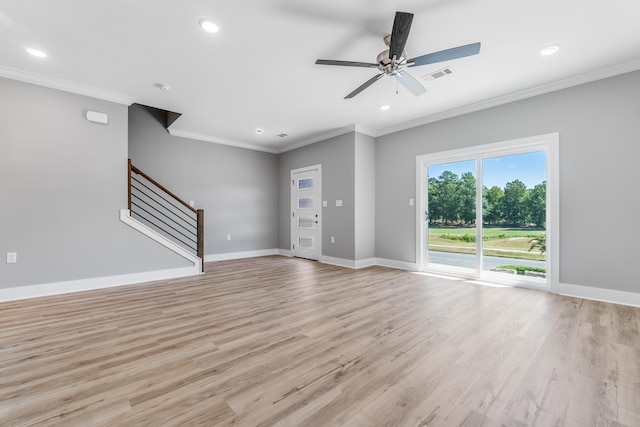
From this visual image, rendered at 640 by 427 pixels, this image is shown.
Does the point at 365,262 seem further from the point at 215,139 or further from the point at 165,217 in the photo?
the point at 215,139

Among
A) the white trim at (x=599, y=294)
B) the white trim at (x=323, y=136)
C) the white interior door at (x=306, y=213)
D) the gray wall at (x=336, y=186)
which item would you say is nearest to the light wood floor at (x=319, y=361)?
the white trim at (x=599, y=294)

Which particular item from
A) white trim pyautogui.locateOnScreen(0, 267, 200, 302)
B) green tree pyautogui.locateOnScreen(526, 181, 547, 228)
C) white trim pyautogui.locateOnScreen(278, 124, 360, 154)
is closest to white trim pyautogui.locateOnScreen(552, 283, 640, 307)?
green tree pyautogui.locateOnScreen(526, 181, 547, 228)

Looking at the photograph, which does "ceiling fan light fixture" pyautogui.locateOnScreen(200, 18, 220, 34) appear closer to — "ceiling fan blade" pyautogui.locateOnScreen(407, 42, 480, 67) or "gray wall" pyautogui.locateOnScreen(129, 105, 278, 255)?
"ceiling fan blade" pyautogui.locateOnScreen(407, 42, 480, 67)

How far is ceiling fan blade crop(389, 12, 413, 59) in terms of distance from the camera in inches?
78.2

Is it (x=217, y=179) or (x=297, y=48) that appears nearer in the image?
(x=297, y=48)

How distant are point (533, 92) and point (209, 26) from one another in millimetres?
4220

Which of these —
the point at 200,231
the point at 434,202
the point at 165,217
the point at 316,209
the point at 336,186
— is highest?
the point at 336,186

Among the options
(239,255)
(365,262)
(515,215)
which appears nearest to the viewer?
(515,215)

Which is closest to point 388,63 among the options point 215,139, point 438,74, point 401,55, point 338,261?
point 401,55

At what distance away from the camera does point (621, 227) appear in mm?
3164

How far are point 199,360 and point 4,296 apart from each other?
10.7 ft

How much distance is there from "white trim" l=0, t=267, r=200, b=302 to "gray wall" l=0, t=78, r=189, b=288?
7 cm

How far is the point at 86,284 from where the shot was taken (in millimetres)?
3746

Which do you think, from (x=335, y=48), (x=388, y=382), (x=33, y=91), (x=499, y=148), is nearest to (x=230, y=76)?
(x=335, y=48)
